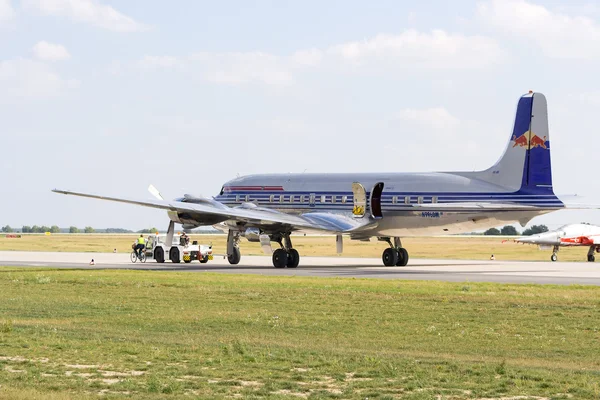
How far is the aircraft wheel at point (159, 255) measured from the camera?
57.0m

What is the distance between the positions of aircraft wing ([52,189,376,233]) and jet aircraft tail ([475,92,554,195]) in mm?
7676

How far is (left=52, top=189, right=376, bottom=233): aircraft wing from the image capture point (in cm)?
4481

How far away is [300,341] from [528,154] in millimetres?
26599

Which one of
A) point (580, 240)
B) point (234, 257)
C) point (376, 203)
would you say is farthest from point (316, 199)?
point (580, 240)

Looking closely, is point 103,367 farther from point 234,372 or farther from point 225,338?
point 225,338

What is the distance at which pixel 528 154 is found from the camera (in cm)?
4341

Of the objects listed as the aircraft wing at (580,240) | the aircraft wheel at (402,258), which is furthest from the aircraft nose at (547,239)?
the aircraft wheel at (402,258)

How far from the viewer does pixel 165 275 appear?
40.4 m

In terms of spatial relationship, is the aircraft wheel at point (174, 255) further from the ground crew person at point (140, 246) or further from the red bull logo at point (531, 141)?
the red bull logo at point (531, 141)

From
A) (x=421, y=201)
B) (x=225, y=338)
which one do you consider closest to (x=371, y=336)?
(x=225, y=338)

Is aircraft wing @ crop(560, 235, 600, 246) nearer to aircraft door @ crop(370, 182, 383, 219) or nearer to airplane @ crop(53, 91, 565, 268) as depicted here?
airplane @ crop(53, 91, 565, 268)

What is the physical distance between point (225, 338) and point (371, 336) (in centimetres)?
317

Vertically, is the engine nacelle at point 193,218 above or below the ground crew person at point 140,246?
above

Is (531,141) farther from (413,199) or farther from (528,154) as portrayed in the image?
(413,199)
